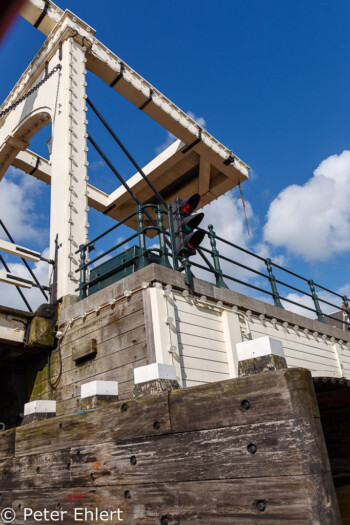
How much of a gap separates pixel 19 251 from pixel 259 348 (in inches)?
215

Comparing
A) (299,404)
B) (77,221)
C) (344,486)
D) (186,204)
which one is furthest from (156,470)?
(344,486)

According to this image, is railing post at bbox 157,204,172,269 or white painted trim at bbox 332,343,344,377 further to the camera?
white painted trim at bbox 332,343,344,377

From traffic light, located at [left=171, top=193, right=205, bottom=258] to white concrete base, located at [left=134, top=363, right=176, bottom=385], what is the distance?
145 cm

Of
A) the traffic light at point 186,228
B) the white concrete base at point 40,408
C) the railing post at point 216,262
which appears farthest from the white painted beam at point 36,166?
the white concrete base at point 40,408

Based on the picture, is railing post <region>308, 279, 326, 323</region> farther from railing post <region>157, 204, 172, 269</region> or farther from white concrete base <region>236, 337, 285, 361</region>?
white concrete base <region>236, 337, 285, 361</region>

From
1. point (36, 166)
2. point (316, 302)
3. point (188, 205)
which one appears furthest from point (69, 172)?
point (316, 302)

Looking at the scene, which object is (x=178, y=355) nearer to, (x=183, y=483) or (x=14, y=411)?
(x=183, y=483)

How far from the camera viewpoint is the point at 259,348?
3.09 m

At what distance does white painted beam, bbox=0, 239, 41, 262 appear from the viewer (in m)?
7.20

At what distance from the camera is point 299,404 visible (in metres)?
2.67

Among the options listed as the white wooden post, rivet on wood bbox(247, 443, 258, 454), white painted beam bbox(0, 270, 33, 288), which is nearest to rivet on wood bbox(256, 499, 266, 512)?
rivet on wood bbox(247, 443, 258, 454)

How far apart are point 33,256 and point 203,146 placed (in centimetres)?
736

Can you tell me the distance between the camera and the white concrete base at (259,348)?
3062 millimetres

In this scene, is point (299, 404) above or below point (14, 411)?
below
